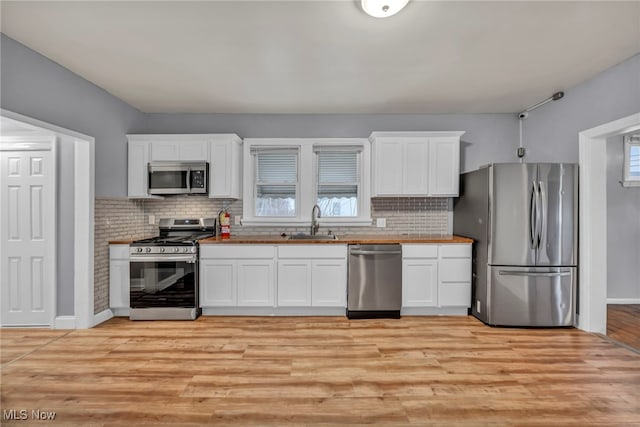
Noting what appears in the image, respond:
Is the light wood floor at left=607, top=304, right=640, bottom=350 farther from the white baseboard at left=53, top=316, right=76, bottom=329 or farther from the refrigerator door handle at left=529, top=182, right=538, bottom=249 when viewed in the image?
the white baseboard at left=53, top=316, right=76, bottom=329

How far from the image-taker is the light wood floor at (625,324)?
3057 mm

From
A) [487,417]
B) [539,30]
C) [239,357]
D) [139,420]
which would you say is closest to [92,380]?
[139,420]

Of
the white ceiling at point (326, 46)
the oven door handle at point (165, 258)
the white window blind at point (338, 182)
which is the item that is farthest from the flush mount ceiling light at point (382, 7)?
the oven door handle at point (165, 258)

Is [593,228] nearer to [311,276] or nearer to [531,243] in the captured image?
[531,243]

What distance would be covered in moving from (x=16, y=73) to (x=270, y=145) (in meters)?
2.48

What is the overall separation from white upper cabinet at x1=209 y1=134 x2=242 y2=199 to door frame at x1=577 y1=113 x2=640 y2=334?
157 inches

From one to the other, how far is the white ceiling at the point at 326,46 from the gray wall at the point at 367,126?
55 cm

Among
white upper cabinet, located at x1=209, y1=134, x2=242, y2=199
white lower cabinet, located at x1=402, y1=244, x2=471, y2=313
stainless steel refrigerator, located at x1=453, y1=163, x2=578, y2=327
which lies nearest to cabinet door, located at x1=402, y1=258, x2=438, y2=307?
white lower cabinet, located at x1=402, y1=244, x2=471, y2=313

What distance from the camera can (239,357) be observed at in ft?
8.77

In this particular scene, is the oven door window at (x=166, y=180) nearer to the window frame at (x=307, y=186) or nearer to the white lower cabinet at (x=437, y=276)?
the window frame at (x=307, y=186)

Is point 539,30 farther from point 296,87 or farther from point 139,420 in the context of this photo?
point 139,420

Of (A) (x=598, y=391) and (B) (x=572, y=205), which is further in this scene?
(B) (x=572, y=205)

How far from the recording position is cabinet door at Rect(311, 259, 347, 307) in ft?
11.9

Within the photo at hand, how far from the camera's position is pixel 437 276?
144 inches
